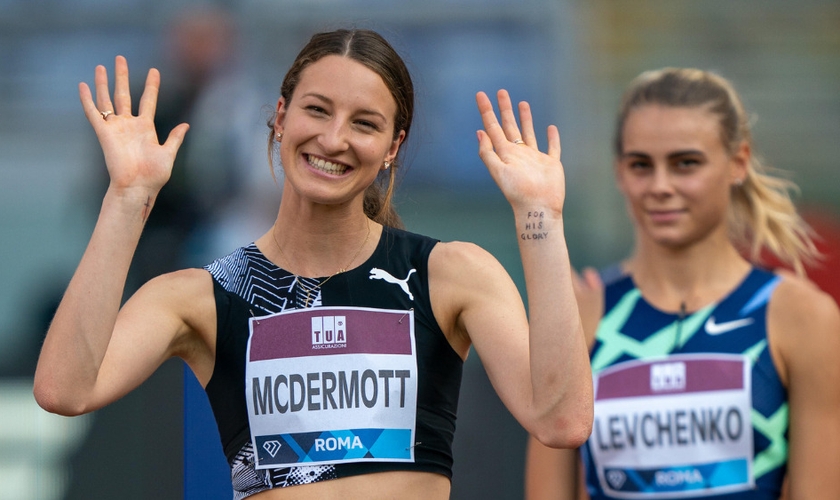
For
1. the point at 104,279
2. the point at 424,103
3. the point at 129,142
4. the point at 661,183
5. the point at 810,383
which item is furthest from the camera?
the point at 424,103

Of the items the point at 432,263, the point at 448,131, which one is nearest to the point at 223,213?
the point at 448,131

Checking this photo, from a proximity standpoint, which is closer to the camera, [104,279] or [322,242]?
[104,279]

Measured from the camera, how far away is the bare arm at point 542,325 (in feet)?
7.43

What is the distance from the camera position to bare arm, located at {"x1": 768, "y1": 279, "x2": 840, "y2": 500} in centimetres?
336

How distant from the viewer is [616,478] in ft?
11.6

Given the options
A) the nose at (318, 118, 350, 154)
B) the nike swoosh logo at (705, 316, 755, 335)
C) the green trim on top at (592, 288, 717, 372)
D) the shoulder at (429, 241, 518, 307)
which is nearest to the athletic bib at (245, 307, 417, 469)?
the shoulder at (429, 241, 518, 307)

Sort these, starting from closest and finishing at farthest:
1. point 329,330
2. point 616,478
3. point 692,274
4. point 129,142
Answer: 1. point 129,142
2. point 329,330
3. point 616,478
4. point 692,274

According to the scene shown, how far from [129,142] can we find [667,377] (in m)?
1.89

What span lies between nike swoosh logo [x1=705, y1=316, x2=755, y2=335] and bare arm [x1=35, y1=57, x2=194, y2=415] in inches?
73.6

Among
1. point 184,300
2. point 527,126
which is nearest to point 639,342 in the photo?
point 527,126

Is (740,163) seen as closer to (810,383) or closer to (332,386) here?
(810,383)

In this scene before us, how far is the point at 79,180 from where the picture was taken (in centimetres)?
707

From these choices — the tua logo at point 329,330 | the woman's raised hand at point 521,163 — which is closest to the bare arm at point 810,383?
the woman's raised hand at point 521,163

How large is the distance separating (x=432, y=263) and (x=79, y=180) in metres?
4.99
